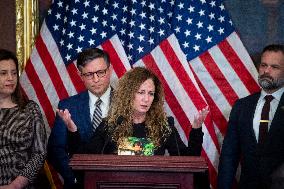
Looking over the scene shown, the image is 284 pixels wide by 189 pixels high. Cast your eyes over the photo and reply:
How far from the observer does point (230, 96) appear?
4340 millimetres

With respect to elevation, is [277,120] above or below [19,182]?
above

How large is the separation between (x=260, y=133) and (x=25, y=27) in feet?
7.83

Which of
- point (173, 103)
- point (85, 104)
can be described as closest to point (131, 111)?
point (85, 104)

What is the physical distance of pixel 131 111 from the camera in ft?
Result: 10.4

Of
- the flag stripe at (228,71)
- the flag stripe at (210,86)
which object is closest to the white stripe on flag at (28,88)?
the flag stripe at (210,86)

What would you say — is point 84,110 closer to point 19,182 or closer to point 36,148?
point 36,148

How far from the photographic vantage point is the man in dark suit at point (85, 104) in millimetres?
3605

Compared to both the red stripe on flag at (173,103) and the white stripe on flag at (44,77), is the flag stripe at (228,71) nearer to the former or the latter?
the red stripe on flag at (173,103)

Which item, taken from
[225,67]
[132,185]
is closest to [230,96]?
[225,67]

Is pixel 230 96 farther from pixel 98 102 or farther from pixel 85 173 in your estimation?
pixel 85 173

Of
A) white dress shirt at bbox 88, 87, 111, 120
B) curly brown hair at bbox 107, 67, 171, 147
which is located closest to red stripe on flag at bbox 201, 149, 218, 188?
white dress shirt at bbox 88, 87, 111, 120

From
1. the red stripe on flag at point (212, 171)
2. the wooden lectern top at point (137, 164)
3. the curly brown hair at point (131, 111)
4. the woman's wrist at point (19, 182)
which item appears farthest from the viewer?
the red stripe on flag at point (212, 171)

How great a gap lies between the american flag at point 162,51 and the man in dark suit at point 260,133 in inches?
22.6

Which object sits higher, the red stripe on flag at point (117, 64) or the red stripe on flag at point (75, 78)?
the red stripe on flag at point (117, 64)
